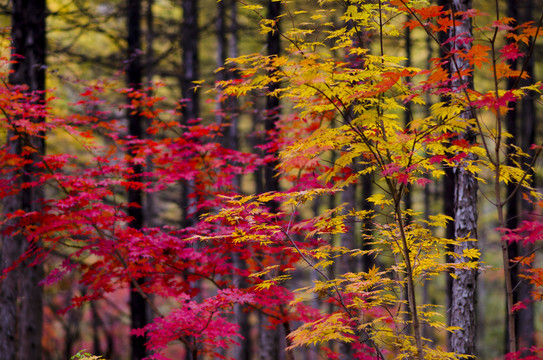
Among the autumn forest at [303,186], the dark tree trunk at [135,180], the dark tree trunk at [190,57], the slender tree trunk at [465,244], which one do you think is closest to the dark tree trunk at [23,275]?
the autumn forest at [303,186]

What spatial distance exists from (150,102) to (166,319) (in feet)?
11.2

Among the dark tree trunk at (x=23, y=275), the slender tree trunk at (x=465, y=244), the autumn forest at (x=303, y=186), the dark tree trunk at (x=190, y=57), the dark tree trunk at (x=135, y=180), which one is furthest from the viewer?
the dark tree trunk at (x=190, y=57)

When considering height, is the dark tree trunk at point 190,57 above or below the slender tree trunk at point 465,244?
above

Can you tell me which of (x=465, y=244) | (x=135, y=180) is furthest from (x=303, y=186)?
(x=135, y=180)

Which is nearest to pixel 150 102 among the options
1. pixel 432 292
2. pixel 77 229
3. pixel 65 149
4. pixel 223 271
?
pixel 77 229

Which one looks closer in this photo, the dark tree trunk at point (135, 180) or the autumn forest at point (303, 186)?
the autumn forest at point (303, 186)

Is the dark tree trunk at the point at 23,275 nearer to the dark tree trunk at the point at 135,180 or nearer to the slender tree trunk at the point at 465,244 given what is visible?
the dark tree trunk at the point at 135,180

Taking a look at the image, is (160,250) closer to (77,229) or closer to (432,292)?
(77,229)

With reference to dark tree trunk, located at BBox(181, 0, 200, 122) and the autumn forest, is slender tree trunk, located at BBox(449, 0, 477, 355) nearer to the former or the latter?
the autumn forest

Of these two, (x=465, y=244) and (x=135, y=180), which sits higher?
(x=135, y=180)

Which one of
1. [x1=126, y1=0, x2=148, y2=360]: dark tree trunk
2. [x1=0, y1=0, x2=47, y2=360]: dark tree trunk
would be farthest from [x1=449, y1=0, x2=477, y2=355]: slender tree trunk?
[x1=0, y1=0, x2=47, y2=360]: dark tree trunk

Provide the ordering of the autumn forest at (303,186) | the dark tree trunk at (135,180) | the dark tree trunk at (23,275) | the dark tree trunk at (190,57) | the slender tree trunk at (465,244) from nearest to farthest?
the autumn forest at (303,186) → the slender tree trunk at (465,244) → the dark tree trunk at (23,275) → the dark tree trunk at (135,180) → the dark tree trunk at (190,57)

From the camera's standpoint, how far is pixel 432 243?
13.9 feet

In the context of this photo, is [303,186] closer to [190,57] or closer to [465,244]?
[465,244]
